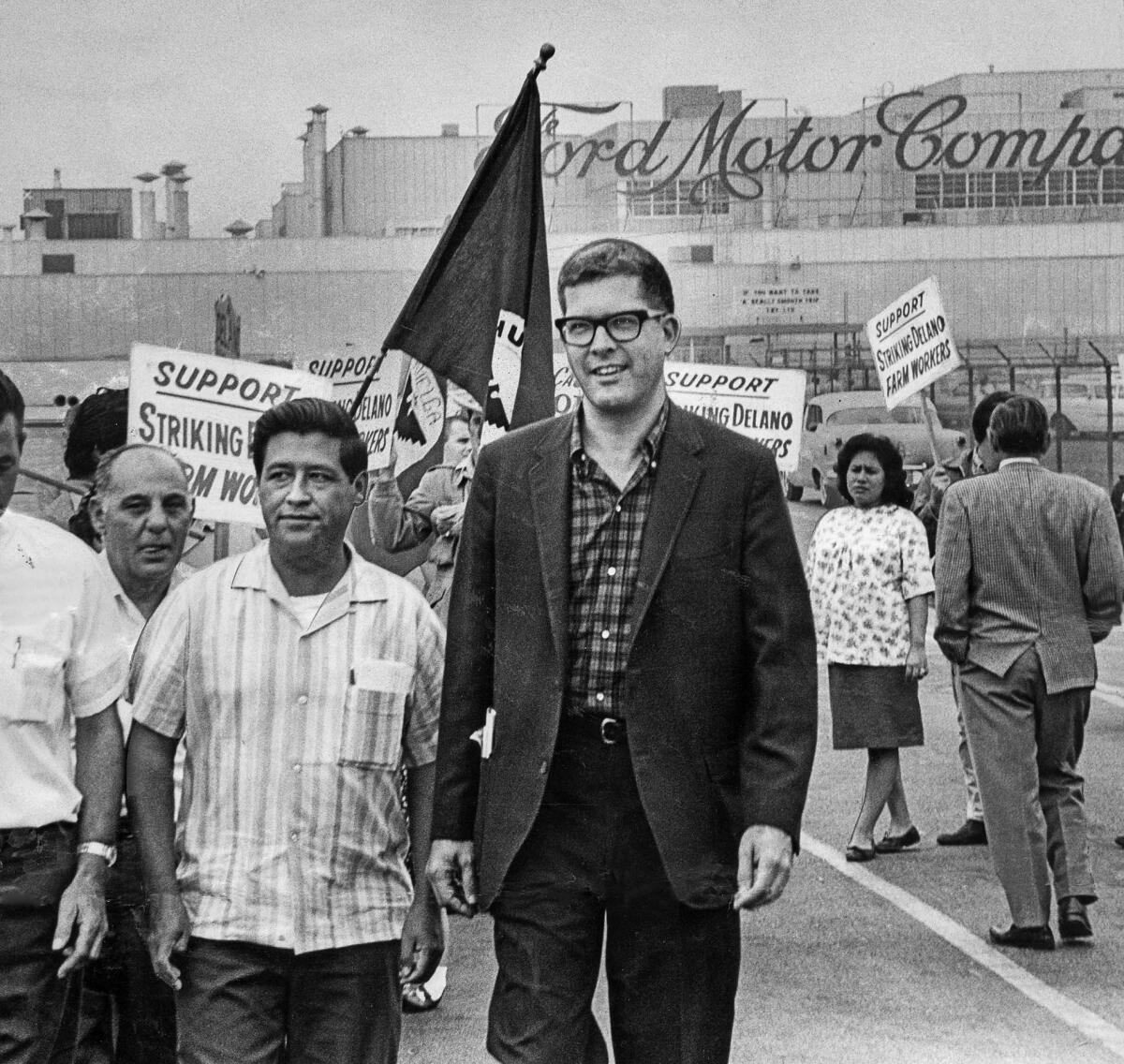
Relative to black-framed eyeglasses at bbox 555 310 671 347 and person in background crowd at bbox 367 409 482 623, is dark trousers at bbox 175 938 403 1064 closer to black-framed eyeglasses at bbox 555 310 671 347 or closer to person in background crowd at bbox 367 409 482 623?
black-framed eyeglasses at bbox 555 310 671 347

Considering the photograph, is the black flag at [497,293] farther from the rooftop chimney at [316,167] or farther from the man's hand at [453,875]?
the rooftop chimney at [316,167]

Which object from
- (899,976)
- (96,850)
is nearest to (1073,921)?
(899,976)

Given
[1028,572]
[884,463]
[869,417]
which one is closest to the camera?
[1028,572]

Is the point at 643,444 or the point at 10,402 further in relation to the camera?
the point at 643,444

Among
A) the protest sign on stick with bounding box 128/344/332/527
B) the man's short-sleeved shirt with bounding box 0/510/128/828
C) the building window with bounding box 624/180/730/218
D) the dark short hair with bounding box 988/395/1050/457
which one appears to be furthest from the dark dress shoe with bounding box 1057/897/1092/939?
the building window with bounding box 624/180/730/218

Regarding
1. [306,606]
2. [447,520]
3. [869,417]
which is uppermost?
[869,417]

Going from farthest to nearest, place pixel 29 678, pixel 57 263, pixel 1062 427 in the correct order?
pixel 57 263, pixel 1062 427, pixel 29 678

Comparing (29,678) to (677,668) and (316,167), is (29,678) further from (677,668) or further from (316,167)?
(316,167)

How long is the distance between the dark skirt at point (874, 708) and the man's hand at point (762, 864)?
526 centimetres

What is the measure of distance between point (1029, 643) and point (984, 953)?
1.04 m

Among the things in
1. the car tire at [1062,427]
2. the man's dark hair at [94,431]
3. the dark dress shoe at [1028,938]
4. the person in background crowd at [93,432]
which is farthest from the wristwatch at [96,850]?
the car tire at [1062,427]

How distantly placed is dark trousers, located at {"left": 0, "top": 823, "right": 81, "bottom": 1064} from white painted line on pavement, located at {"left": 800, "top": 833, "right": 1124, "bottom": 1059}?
327 centimetres

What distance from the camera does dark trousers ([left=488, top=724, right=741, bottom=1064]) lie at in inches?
157

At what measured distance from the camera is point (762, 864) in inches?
154
